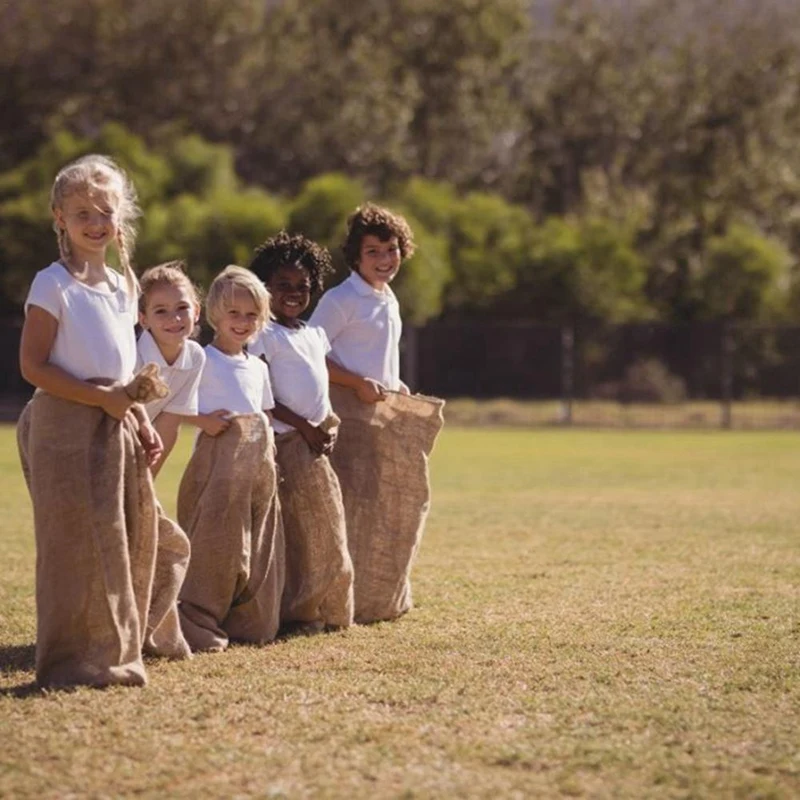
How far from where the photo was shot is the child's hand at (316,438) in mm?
7902

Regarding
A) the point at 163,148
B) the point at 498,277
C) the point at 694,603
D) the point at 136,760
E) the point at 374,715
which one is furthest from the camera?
the point at 163,148

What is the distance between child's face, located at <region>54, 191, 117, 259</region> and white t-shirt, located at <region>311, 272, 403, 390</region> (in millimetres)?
2109

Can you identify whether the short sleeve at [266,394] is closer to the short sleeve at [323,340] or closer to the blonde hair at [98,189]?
the short sleeve at [323,340]

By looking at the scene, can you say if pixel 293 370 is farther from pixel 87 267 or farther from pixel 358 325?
pixel 87 267

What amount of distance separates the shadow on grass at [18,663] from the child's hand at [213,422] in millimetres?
1141

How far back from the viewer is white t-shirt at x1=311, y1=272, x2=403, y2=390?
8.48 meters

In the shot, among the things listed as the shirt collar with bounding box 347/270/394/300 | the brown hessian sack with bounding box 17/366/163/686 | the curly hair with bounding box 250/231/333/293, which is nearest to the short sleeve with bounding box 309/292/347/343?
the shirt collar with bounding box 347/270/394/300

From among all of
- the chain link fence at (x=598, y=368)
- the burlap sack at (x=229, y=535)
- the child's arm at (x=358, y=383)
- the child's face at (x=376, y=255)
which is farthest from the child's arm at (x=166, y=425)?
the chain link fence at (x=598, y=368)

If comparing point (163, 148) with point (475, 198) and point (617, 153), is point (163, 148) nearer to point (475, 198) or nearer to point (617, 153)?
point (475, 198)

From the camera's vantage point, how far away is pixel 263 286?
759cm

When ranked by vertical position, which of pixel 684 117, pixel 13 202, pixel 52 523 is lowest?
pixel 52 523

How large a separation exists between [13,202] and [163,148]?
249 inches

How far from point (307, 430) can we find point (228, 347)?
59 centimetres

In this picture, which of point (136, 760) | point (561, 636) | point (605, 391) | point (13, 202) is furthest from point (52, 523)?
point (13, 202)
